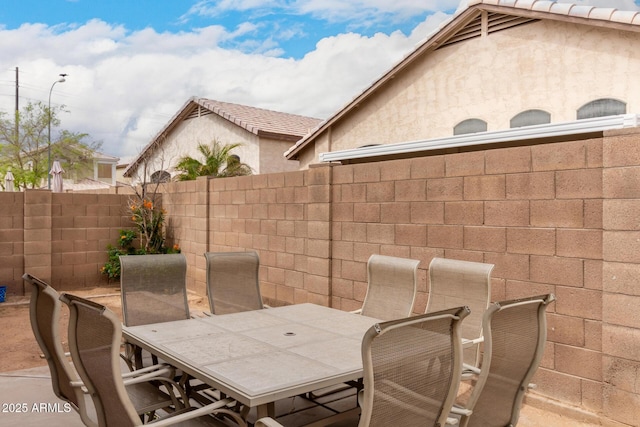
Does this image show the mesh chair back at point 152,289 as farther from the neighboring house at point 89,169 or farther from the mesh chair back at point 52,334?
the neighboring house at point 89,169

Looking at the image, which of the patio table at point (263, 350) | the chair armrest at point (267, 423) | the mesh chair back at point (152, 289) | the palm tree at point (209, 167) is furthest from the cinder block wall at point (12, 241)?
the chair armrest at point (267, 423)

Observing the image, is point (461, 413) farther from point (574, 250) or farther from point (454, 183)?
point (454, 183)

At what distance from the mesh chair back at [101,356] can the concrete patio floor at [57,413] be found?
170 centimetres

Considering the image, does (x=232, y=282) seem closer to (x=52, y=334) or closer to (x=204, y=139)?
(x=52, y=334)

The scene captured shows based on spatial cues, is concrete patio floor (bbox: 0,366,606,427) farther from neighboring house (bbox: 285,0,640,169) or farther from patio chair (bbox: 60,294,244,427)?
neighboring house (bbox: 285,0,640,169)

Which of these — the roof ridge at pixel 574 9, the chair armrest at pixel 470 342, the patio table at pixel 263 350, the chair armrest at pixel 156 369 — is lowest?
the chair armrest at pixel 156 369

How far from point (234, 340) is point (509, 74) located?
821 centimetres

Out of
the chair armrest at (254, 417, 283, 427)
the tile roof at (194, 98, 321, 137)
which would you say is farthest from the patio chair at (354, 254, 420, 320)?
the tile roof at (194, 98, 321, 137)

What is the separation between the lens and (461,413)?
2.34 meters

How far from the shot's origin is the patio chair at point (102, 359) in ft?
7.10

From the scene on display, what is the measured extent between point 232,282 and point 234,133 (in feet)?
38.3

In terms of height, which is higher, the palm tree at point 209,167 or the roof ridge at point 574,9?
the roof ridge at point 574,9

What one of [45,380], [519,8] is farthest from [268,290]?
[519,8]

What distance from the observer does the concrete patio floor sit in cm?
378
